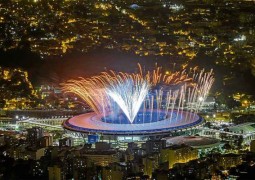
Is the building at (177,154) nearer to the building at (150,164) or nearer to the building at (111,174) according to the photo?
the building at (150,164)

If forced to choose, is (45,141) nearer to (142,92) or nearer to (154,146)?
(154,146)

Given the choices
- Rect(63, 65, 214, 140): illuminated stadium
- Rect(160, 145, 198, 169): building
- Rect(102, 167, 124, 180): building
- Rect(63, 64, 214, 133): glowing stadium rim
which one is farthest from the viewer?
Rect(63, 64, 214, 133): glowing stadium rim

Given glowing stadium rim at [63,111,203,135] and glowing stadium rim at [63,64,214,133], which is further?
glowing stadium rim at [63,64,214,133]

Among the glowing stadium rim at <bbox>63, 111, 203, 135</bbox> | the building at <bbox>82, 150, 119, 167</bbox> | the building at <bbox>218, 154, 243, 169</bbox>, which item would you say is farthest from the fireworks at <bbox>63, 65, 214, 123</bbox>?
the building at <bbox>218, 154, 243, 169</bbox>

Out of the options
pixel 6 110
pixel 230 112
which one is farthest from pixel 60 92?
pixel 230 112

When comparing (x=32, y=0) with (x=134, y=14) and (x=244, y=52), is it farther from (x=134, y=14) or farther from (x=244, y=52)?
(x=244, y=52)

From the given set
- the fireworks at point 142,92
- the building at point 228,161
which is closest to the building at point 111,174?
the building at point 228,161

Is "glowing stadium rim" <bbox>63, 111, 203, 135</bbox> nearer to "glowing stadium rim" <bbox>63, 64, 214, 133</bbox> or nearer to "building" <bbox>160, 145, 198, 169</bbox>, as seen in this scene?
"glowing stadium rim" <bbox>63, 64, 214, 133</bbox>
